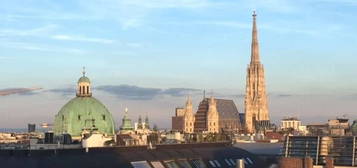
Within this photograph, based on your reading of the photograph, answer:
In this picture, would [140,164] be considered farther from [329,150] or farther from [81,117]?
[81,117]

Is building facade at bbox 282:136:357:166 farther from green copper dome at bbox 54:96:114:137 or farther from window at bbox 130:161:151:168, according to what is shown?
green copper dome at bbox 54:96:114:137

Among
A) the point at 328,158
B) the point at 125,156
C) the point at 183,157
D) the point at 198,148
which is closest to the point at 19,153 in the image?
the point at 125,156

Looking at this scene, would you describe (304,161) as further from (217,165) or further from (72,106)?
→ (72,106)

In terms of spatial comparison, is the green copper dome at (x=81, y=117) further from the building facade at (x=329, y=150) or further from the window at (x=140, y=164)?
the building facade at (x=329, y=150)

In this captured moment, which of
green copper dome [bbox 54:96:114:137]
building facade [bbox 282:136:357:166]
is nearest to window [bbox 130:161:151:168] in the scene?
building facade [bbox 282:136:357:166]

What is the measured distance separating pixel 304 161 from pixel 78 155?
2613 centimetres

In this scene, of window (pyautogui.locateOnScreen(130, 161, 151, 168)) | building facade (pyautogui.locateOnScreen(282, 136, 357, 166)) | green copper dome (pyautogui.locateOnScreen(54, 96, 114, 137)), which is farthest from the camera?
green copper dome (pyautogui.locateOnScreen(54, 96, 114, 137))

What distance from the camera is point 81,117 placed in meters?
193

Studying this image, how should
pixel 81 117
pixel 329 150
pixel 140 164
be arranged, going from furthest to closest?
pixel 81 117, pixel 329 150, pixel 140 164

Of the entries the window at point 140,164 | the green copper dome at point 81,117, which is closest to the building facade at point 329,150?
the window at point 140,164

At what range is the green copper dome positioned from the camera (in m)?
192

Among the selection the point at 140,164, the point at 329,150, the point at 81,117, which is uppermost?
the point at 81,117

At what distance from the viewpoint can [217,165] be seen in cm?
10069

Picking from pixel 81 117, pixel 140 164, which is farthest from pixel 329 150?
pixel 81 117
